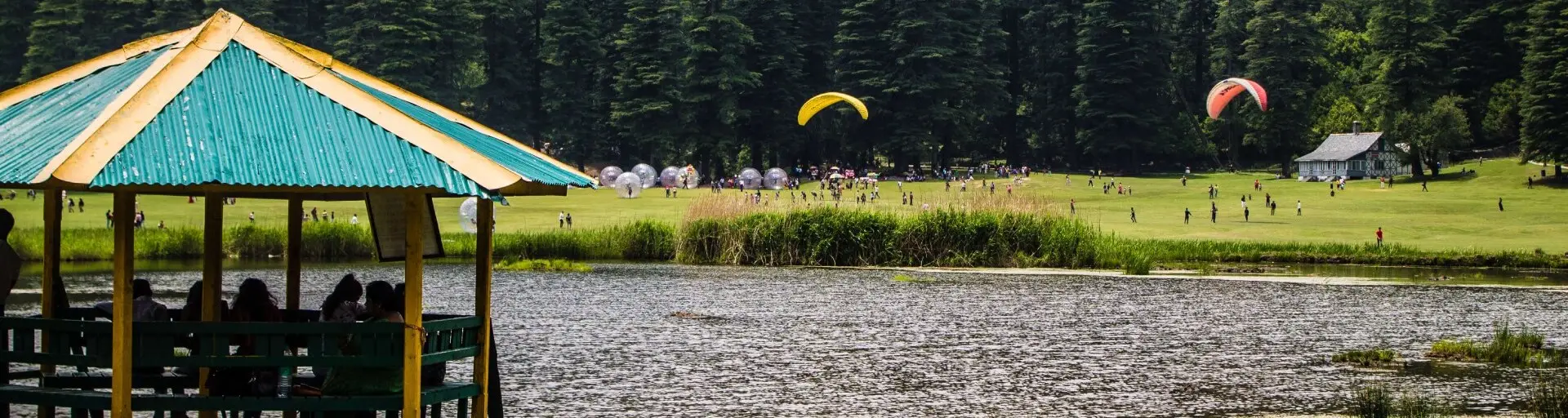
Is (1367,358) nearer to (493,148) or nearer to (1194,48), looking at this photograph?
(493,148)

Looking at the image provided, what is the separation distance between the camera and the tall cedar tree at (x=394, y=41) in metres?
101

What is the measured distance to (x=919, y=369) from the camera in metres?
26.0

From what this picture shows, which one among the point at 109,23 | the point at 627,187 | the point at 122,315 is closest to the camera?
the point at 122,315

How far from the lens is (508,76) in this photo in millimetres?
112312

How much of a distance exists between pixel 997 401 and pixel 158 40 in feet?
38.3

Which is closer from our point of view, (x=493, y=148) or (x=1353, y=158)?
(x=493, y=148)

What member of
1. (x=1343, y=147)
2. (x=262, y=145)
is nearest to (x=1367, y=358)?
(x=262, y=145)

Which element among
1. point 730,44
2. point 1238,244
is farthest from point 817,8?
point 1238,244

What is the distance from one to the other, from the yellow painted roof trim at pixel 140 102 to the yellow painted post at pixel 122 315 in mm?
586

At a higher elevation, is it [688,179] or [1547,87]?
[1547,87]

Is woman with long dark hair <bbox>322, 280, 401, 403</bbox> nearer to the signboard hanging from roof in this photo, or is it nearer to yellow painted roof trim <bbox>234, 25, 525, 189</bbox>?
yellow painted roof trim <bbox>234, 25, 525, 189</bbox>

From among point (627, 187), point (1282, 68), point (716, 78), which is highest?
point (1282, 68)

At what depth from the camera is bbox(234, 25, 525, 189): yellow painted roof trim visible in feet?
41.1

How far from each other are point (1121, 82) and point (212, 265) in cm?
9715
